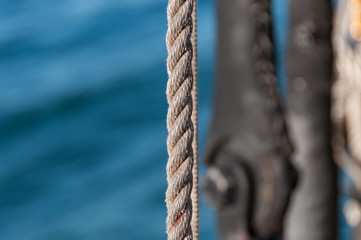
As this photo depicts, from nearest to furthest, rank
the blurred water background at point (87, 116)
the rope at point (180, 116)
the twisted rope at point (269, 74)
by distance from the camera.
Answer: the rope at point (180, 116) < the twisted rope at point (269, 74) < the blurred water background at point (87, 116)

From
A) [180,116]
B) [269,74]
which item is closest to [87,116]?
[269,74]

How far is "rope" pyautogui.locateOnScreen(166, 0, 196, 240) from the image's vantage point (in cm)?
61

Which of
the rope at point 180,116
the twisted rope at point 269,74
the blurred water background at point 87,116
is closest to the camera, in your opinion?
the rope at point 180,116

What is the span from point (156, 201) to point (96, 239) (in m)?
0.45

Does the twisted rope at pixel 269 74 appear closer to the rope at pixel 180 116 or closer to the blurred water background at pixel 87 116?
the rope at pixel 180 116

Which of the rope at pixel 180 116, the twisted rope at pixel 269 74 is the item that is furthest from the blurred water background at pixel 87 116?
the rope at pixel 180 116

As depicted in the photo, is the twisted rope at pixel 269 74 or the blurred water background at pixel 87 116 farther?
the blurred water background at pixel 87 116

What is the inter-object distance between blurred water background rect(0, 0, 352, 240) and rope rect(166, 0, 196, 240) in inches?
120

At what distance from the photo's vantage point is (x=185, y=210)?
24.7 inches

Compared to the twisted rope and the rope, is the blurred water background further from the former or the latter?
the rope

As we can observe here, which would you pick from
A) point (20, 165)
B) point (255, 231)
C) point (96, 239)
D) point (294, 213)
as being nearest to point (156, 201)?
point (96, 239)

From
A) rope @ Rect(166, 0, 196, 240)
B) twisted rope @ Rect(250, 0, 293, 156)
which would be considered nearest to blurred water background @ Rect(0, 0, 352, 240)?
twisted rope @ Rect(250, 0, 293, 156)

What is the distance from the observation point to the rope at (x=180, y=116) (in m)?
0.61

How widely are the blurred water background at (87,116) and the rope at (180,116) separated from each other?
3.06 meters
